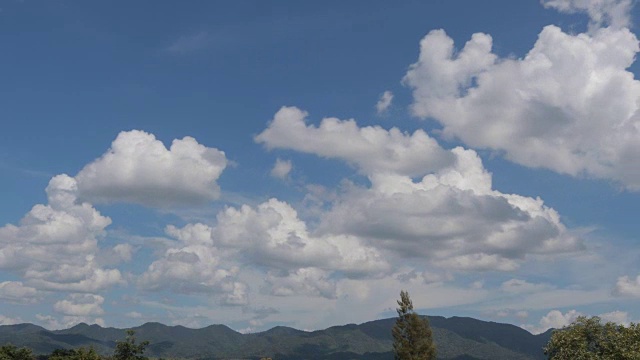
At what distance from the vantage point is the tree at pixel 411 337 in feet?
315

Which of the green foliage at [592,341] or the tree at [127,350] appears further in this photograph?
the tree at [127,350]

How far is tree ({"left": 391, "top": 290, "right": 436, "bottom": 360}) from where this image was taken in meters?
96.1

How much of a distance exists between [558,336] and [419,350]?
69.1 ft

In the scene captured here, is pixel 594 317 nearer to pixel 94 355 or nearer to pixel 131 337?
pixel 94 355

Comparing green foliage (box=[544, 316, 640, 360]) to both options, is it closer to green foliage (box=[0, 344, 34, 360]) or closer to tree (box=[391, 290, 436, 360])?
tree (box=[391, 290, 436, 360])

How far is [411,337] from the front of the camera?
97562 millimetres

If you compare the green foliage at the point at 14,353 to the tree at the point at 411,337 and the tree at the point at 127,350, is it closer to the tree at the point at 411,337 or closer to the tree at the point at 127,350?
the tree at the point at 127,350

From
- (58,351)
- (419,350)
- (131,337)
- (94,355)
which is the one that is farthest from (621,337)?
(58,351)

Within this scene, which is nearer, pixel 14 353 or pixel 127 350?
pixel 127 350

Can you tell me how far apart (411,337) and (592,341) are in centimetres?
2701

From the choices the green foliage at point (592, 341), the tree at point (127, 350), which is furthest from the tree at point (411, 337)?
the tree at point (127, 350)

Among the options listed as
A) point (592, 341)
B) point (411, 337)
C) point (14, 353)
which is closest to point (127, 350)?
point (14, 353)

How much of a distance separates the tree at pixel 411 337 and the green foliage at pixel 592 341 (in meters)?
18.5

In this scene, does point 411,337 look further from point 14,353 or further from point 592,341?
point 14,353
